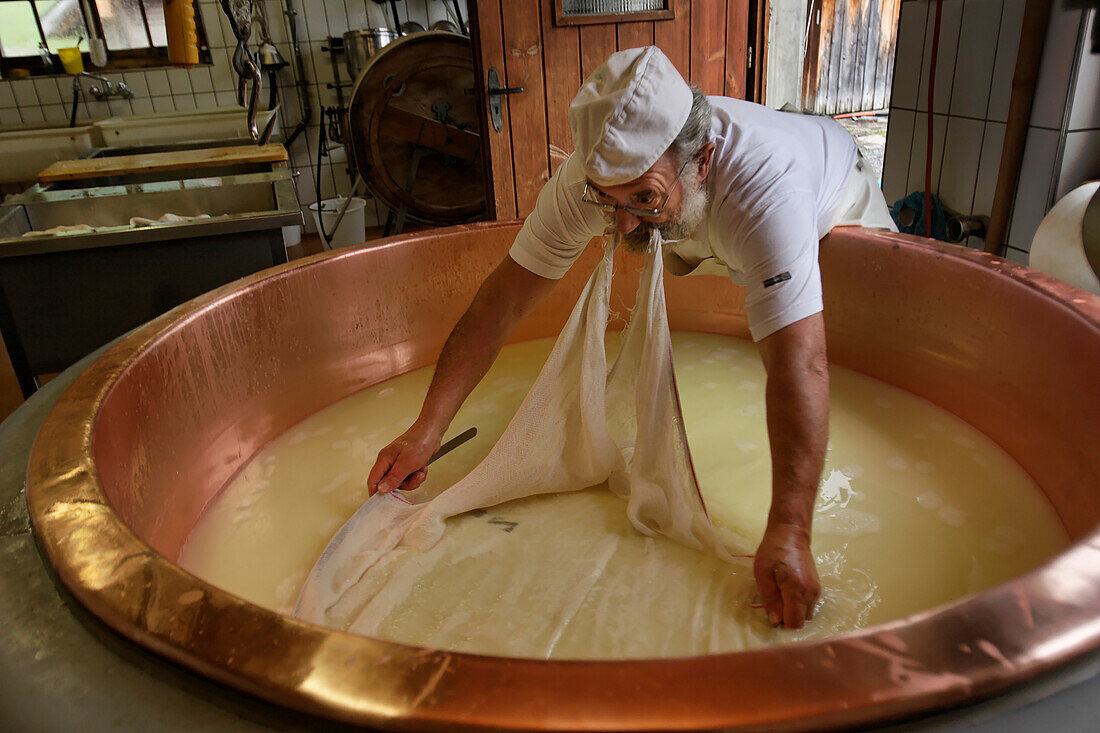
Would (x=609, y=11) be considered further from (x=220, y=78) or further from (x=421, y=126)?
(x=220, y=78)

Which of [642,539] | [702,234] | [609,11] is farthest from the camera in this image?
[609,11]

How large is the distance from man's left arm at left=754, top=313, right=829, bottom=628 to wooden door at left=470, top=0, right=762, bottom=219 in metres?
2.00

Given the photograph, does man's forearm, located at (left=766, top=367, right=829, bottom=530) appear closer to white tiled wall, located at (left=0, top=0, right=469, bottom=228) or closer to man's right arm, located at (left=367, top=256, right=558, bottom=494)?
man's right arm, located at (left=367, top=256, right=558, bottom=494)

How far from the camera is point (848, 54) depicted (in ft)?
21.2

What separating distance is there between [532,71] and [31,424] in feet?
7.90

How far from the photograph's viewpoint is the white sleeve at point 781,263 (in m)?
1.20

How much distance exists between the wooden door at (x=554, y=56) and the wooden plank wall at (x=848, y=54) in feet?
12.4

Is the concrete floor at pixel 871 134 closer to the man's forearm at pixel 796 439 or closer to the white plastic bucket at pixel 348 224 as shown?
the white plastic bucket at pixel 348 224

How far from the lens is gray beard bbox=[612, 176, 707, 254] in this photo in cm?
132

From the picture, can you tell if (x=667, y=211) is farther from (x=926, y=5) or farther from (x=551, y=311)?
(x=926, y=5)

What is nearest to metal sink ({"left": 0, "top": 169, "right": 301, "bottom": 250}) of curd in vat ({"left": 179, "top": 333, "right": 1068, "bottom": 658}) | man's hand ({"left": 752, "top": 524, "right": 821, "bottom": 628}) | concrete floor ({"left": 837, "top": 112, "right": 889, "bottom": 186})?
curd in vat ({"left": 179, "top": 333, "right": 1068, "bottom": 658})

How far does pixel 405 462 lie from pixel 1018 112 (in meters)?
1.89

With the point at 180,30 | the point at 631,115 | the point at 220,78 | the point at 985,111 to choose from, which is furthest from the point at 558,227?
the point at 220,78

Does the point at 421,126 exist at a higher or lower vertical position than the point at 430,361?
higher
